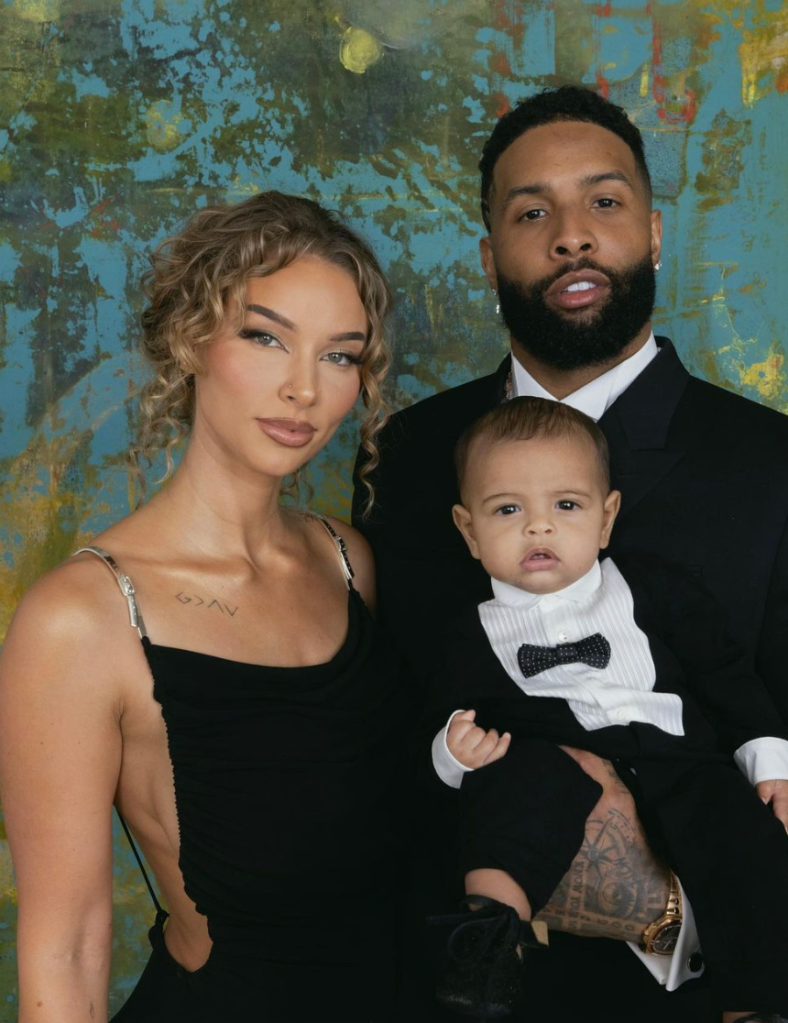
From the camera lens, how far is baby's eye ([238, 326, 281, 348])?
2.84 m

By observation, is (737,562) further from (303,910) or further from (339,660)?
(303,910)

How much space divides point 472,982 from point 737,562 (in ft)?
4.01

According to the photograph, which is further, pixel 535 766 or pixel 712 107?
pixel 712 107

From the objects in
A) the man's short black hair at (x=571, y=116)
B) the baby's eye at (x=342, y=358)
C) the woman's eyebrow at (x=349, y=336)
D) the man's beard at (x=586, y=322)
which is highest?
the man's short black hair at (x=571, y=116)

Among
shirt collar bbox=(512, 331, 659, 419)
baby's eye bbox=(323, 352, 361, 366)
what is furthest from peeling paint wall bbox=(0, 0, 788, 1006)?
baby's eye bbox=(323, 352, 361, 366)

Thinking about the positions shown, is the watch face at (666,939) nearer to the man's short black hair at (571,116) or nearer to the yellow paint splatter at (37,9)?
the man's short black hair at (571,116)

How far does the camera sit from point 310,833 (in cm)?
283

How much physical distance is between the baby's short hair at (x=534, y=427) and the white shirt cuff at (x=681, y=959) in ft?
3.12

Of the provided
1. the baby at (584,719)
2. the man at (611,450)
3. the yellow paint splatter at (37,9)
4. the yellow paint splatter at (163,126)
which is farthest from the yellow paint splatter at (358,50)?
the baby at (584,719)

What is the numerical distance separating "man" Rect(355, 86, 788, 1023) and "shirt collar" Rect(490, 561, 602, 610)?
0.25 m

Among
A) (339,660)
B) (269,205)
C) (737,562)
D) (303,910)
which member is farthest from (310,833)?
(269,205)

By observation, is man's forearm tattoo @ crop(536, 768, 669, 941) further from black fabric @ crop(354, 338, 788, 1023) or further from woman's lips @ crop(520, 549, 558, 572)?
woman's lips @ crop(520, 549, 558, 572)

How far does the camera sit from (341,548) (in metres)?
3.35

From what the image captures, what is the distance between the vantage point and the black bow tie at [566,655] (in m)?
2.69
